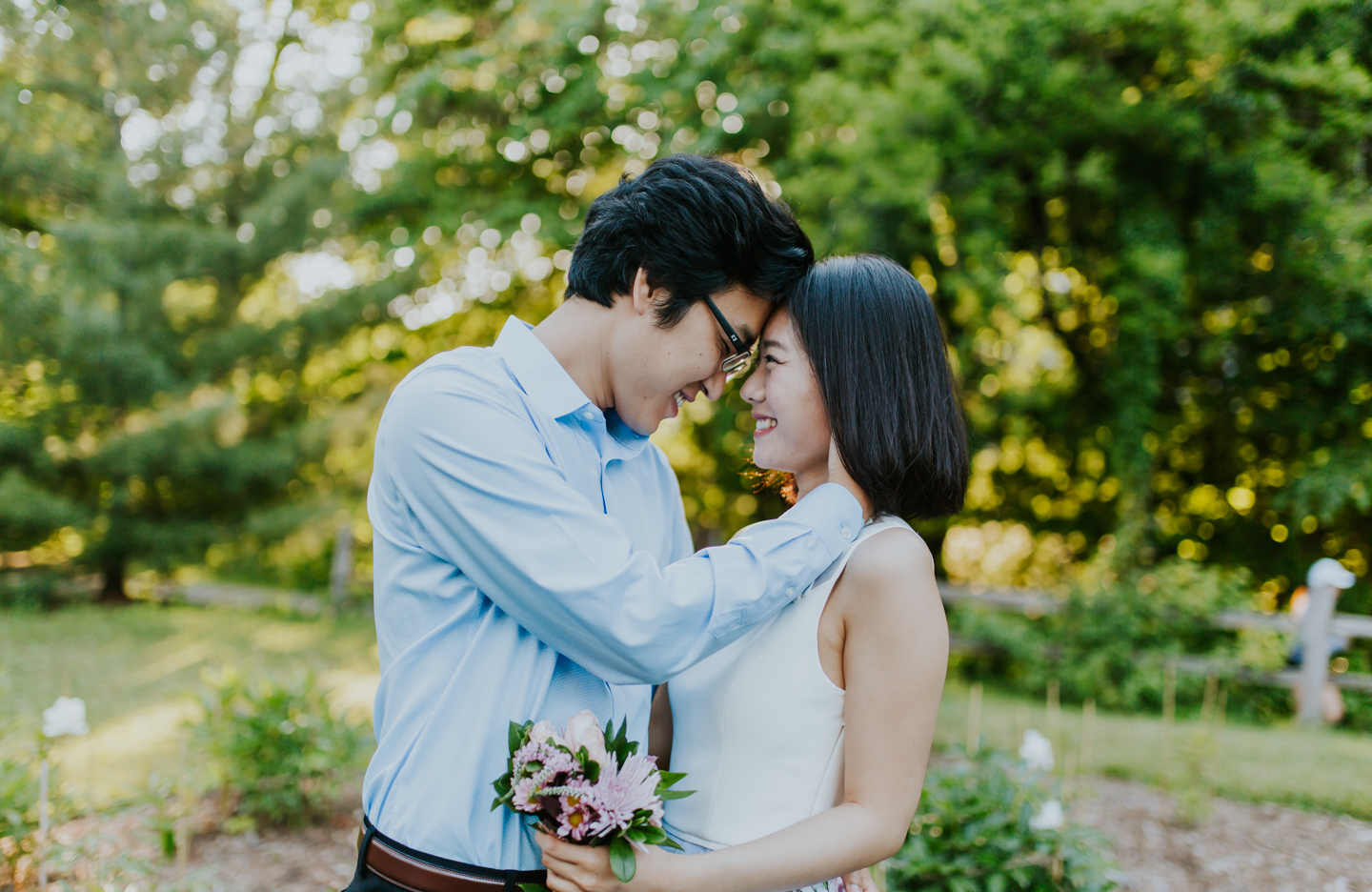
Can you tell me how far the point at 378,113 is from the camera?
398 inches

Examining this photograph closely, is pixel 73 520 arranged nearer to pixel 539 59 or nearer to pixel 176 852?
pixel 539 59

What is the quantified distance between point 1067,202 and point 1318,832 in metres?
7.11

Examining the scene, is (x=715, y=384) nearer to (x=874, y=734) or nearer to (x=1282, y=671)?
(x=874, y=734)

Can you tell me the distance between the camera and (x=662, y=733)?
1924 millimetres

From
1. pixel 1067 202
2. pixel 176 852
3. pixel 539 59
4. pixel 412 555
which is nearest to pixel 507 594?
pixel 412 555

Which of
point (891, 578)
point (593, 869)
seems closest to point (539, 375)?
point (891, 578)

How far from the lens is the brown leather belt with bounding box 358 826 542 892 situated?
139cm

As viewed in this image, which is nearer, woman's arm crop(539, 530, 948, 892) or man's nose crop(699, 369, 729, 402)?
woman's arm crop(539, 530, 948, 892)

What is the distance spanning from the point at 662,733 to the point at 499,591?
2.45ft

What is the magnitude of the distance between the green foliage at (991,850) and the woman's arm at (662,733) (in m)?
1.82

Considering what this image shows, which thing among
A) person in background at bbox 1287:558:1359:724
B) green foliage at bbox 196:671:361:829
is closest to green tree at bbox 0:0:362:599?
green foliage at bbox 196:671:361:829

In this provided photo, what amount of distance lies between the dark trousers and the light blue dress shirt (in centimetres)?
1

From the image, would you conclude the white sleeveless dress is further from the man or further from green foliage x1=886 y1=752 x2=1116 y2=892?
green foliage x1=886 y1=752 x2=1116 y2=892

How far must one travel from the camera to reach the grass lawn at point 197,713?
537 centimetres
